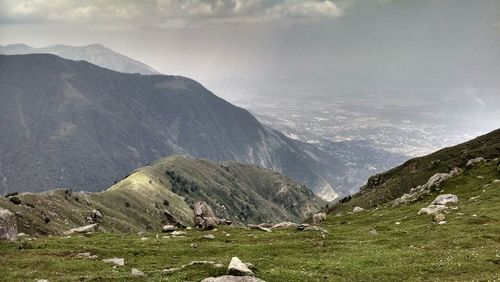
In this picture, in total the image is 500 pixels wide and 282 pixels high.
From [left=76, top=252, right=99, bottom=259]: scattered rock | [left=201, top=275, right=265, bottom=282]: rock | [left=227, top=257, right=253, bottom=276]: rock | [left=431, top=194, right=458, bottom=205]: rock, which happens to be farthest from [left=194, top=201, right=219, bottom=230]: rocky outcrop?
[left=201, top=275, right=265, bottom=282]: rock

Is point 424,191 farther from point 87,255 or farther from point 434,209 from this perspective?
point 87,255

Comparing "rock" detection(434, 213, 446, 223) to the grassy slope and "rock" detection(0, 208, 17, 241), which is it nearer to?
the grassy slope

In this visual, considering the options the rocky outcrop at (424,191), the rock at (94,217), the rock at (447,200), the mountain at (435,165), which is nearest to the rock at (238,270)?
the rock at (447,200)

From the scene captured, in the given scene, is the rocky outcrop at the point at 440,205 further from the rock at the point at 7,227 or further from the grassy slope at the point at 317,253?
the rock at the point at 7,227

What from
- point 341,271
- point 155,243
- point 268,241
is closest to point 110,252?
point 155,243

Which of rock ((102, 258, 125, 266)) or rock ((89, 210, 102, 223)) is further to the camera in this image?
rock ((89, 210, 102, 223))

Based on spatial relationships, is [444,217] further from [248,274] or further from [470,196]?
[248,274]
